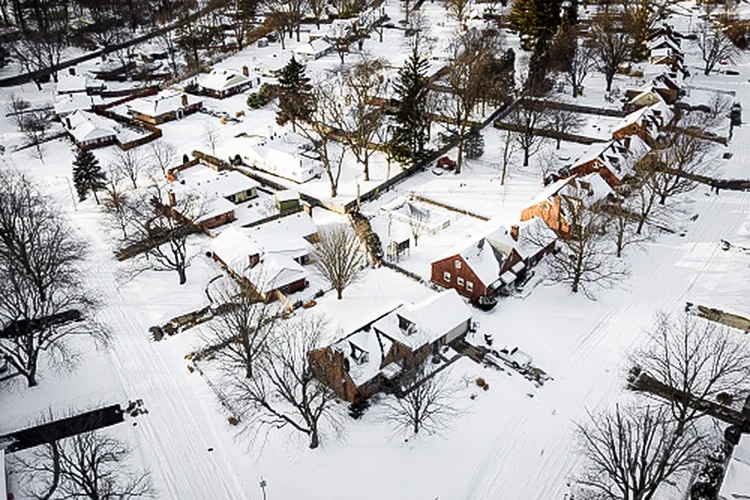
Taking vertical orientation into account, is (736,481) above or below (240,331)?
below

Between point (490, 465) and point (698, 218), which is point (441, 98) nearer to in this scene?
point (698, 218)

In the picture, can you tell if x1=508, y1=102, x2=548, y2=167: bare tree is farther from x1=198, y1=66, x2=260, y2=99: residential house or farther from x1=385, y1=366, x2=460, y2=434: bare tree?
x1=198, y1=66, x2=260, y2=99: residential house

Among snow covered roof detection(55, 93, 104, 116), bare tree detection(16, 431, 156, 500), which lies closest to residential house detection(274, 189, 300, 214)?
bare tree detection(16, 431, 156, 500)

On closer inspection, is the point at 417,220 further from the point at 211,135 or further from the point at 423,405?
the point at 211,135

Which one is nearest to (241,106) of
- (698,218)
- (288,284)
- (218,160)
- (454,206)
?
(218,160)

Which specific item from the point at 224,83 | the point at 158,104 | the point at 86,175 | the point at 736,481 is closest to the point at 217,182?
the point at 86,175

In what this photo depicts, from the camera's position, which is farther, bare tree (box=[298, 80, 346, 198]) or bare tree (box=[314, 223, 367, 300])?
bare tree (box=[298, 80, 346, 198])

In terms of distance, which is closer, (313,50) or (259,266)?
(259,266)
